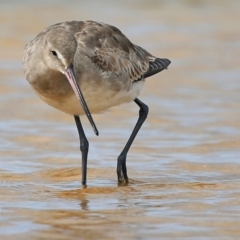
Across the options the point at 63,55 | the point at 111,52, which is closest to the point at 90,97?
the point at 63,55

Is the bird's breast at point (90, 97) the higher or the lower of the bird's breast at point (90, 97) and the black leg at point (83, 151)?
the higher

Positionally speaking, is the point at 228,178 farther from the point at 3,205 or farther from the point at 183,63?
the point at 183,63

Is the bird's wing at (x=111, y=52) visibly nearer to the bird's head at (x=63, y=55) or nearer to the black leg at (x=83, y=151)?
the bird's head at (x=63, y=55)

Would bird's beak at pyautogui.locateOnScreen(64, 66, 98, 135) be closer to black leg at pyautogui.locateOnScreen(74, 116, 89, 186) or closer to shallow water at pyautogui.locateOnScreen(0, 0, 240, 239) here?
shallow water at pyautogui.locateOnScreen(0, 0, 240, 239)

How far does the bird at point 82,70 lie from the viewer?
24.0 feet

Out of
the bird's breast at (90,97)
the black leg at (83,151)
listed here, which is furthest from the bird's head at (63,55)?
the black leg at (83,151)

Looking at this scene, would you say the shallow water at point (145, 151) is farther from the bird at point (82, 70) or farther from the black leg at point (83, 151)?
the bird at point (82, 70)

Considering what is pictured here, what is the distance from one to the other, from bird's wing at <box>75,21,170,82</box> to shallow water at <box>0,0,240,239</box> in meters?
0.92

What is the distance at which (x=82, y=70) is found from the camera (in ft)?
24.7

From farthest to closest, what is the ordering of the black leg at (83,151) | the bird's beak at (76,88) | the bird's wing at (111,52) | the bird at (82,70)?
1. the black leg at (83,151)
2. the bird's wing at (111,52)
3. the bird at (82,70)
4. the bird's beak at (76,88)

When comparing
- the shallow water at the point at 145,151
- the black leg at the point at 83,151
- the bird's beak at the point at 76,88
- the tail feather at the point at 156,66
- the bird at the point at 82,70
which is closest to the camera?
the shallow water at the point at 145,151

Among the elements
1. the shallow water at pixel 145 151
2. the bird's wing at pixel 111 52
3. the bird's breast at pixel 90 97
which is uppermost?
the bird's wing at pixel 111 52

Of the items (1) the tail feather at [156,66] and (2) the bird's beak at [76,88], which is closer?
(2) the bird's beak at [76,88]

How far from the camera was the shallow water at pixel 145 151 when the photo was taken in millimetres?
6305
